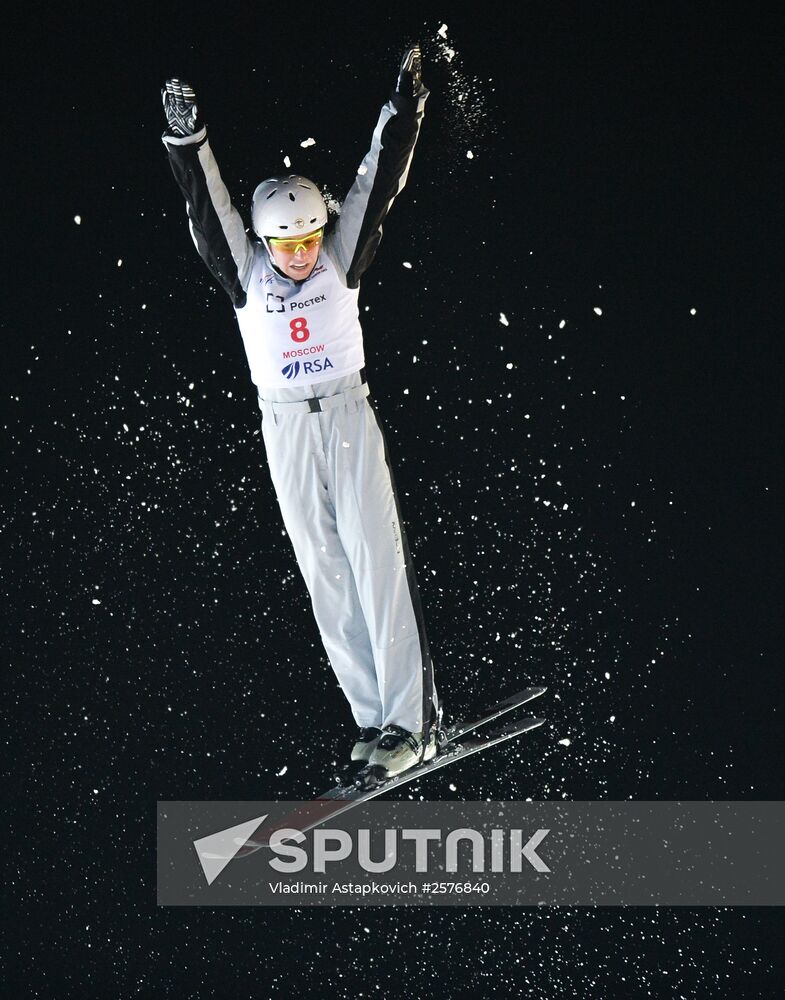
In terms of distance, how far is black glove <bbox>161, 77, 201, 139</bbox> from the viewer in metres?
3.65

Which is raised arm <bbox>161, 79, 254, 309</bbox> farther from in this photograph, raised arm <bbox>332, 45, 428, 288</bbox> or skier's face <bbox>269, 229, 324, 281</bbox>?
raised arm <bbox>332, 45, 428, 288</bbox>

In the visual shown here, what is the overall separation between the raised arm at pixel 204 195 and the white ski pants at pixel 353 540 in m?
0.37

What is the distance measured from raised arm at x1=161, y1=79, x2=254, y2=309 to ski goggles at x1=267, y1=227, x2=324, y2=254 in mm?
124

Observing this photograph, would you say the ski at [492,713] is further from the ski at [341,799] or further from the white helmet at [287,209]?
the white helmet at [287,209]

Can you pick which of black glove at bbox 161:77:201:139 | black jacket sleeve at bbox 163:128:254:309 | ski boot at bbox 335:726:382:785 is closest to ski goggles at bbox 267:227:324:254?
black jacket sleeve at bbox 163:128:254:309

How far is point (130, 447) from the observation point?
510 cm

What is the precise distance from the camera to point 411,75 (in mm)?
3617

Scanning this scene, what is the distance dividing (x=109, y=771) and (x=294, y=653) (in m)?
0.91

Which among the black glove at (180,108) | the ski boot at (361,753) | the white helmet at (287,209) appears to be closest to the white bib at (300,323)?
the white helmet at (287,209)

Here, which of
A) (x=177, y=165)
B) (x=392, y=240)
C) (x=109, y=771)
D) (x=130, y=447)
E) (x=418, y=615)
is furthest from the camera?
(x=109, y=771)

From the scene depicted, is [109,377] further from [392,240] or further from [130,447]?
[392,240]

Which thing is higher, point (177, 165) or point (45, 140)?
point (45, 140)

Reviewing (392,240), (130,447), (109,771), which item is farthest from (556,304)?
(109,771)

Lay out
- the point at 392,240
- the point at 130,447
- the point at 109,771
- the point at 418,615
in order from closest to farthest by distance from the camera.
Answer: the point at 418,615, the point at 392,240, the point at 130,447, the point at 109,771
